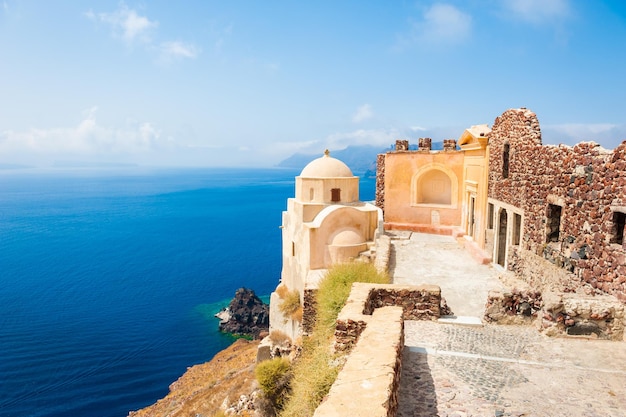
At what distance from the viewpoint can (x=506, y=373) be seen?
223 inches

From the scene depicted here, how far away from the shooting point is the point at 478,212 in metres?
16.1

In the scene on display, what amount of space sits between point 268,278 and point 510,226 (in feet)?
113

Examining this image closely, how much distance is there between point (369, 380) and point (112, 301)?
3742cm

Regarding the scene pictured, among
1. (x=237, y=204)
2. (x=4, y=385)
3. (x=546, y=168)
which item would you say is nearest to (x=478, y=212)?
(x=546, y=168)

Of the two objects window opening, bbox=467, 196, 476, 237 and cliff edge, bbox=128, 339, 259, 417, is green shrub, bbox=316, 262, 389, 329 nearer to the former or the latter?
cliff edge, bbox=128, 339, 259, 417

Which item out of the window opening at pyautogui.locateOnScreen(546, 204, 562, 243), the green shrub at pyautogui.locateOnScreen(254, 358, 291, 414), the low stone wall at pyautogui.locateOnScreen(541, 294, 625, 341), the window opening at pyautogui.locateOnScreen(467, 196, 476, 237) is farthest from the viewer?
the window opening at pyautogui.locateOnScreen(467, 196, 476, 237)

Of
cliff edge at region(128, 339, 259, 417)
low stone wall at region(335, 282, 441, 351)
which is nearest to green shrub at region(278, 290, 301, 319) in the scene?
cliff edge at region(128, 339, 259, 417)

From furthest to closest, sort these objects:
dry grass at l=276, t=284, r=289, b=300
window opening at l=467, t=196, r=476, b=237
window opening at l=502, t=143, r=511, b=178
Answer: dry grass at l=276, t=284, r=289, b=300 → window opening at l=467, t=196, r=476, b=237 → window opening at l=502, t=143, r=511, b=178

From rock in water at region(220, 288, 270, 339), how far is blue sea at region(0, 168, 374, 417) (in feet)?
3.45

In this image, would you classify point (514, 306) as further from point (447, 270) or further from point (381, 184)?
point (381, 184)

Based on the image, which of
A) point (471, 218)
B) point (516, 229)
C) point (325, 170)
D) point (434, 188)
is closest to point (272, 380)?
point (516, 229)

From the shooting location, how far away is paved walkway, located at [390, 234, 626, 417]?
189 inches

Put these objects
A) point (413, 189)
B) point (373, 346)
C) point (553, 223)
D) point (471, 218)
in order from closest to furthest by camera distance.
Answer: point (373, 346) → point (553, 223) → point (471, 218) → point (413, 189)

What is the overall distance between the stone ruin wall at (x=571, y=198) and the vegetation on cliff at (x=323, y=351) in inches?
154
